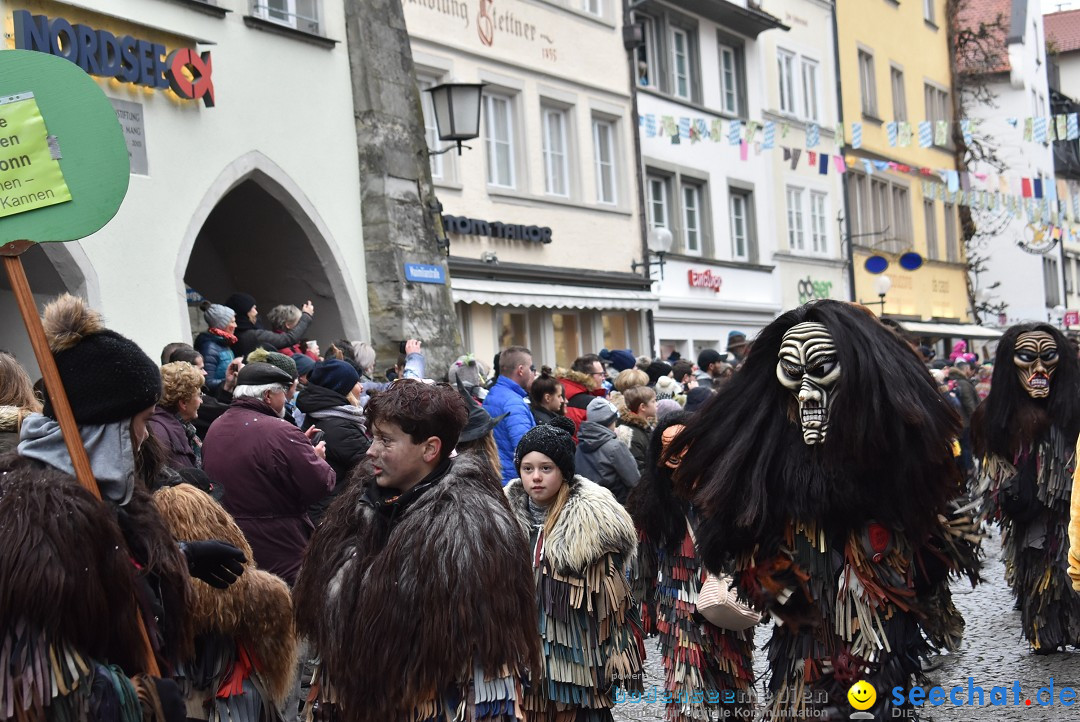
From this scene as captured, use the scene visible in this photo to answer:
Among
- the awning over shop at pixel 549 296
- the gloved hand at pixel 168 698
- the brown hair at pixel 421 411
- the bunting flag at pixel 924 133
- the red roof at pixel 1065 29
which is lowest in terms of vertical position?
the gloved hand at pixel 168 698

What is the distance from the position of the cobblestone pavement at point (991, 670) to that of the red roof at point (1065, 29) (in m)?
55.8

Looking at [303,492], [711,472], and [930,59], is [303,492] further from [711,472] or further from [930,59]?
[930,59]

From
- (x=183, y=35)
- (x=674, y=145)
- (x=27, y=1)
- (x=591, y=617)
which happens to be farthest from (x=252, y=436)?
(x=674, y=145)

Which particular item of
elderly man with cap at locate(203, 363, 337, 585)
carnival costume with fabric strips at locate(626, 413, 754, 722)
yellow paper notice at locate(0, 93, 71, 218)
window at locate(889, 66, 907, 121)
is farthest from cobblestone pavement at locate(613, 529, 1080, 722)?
window at locate(889, 66, 907, 121)

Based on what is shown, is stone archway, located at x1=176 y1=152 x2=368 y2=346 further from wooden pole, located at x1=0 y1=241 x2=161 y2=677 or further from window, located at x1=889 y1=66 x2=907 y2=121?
window, located at x1=889 y1=66 x2=907 y2=121

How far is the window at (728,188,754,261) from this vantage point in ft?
91.1

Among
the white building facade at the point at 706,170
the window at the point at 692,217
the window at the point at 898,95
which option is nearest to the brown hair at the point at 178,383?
the white building facade at the point at 706,170

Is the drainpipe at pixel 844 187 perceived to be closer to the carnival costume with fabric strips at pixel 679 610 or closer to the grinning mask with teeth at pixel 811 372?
the carnival costume with fabric strips at pixel 679 610

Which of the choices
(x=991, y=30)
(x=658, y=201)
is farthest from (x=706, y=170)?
(x=991, y=30)

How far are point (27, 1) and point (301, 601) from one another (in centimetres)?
831

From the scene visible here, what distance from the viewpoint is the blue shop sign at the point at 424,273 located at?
1516 cm

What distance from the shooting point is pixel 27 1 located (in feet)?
36.9

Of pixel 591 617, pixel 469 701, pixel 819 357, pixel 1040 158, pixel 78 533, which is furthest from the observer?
pixel 1040 158

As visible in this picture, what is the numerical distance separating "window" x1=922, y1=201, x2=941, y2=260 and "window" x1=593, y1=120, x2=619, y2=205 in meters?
17.5
